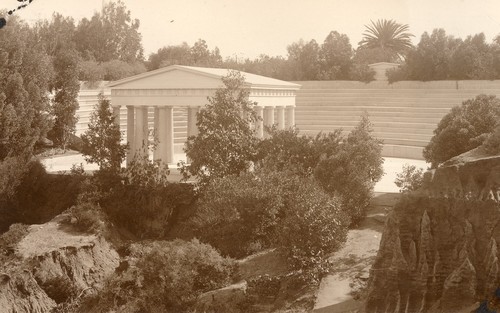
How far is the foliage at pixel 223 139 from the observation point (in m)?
32.9

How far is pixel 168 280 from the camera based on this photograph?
2497 centimetres

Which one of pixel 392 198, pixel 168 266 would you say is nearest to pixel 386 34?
pixel 392 198

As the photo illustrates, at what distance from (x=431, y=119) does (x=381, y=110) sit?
6.06 m

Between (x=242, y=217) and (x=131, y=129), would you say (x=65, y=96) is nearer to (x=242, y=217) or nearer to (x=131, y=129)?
(x=131, y=129)

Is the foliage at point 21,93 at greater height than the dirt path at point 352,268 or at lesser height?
greater

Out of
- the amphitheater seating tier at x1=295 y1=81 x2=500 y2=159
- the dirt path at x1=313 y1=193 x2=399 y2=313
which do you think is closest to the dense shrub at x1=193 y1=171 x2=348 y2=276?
the dirt path at x1=313 y1=193 x2=399 y2=313

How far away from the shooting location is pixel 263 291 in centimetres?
2419

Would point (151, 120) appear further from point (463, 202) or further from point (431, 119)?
point (463, 202)

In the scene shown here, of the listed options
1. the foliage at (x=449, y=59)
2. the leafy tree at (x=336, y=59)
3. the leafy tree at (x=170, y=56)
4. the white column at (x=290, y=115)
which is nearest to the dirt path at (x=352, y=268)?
the white column at (x=290, y=115)

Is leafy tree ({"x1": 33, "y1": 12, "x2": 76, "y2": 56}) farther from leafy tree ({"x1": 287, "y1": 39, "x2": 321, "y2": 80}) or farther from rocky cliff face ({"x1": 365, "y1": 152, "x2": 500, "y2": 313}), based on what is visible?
rocky cliff face ({"x1": 365, "y1": 152, "x2": 500, "y2": 313})

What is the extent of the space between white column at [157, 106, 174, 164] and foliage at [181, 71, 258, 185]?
6.98 m

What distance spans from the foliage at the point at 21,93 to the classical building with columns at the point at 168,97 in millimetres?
5905

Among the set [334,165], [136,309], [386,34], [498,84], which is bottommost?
[136,309]

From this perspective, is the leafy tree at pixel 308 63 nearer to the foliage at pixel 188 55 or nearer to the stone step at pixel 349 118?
the foliage at pixel 188 55
